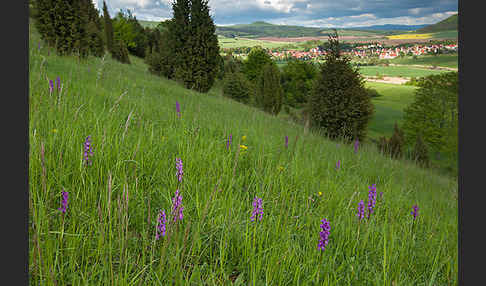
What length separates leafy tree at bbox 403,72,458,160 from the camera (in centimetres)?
3397

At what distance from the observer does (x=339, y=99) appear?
16703mm

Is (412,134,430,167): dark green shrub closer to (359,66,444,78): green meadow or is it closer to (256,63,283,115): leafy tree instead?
(256,63,283,115): leafy tree

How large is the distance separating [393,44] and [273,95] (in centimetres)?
4098

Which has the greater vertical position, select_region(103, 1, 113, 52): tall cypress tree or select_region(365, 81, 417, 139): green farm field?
select_region(103, 1, 113, 52): tall cypress tree

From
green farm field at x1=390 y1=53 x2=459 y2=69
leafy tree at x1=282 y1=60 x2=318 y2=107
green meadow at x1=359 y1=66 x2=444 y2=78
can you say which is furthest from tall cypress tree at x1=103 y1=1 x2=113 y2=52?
green meadow at x1=359 y1=66 x2=444 y2=78

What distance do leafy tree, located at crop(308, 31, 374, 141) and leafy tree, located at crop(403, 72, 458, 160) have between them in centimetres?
2399

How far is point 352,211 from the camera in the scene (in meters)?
2.18

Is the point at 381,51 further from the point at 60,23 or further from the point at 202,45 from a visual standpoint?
the point at 60,23

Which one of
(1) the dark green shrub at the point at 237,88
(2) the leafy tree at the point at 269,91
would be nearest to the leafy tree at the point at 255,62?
(1) the dark green shrub at the point at 237,88

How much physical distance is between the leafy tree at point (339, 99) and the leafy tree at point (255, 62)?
5239 cm

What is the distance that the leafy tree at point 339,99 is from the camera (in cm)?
1649

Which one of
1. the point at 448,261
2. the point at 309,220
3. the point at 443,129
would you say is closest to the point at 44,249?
the point at 309,220

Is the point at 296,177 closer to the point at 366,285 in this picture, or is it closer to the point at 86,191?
the point at 366,285
